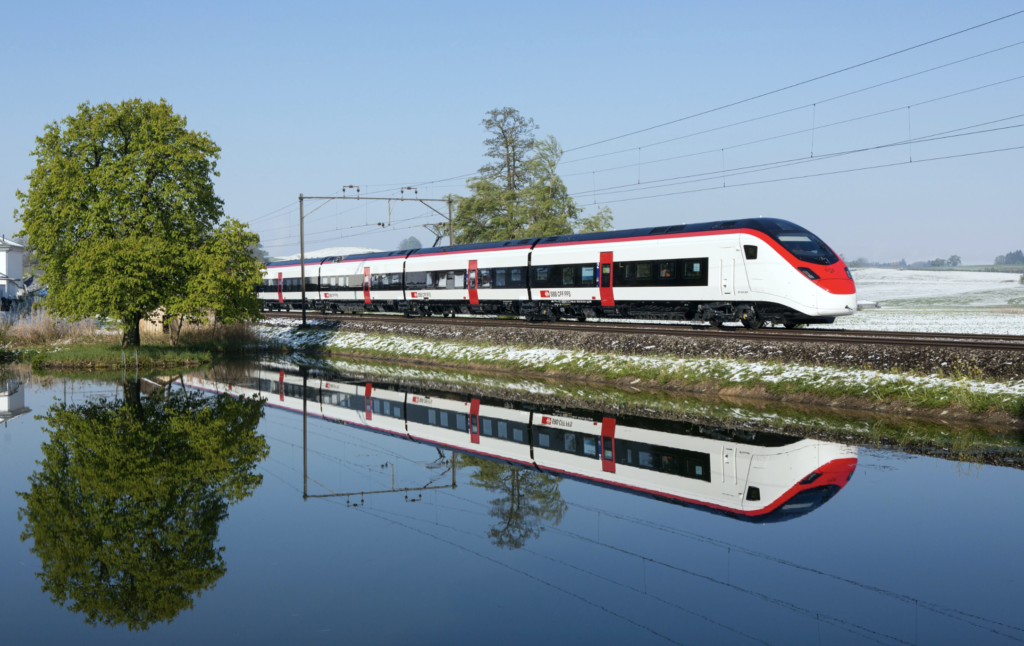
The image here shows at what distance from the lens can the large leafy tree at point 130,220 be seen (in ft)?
88.1

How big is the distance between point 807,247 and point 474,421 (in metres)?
11.3

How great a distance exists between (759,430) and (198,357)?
21764 millimetres

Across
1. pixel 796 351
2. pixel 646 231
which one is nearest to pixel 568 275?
pixel 646 231

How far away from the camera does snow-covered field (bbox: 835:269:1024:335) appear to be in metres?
32.9

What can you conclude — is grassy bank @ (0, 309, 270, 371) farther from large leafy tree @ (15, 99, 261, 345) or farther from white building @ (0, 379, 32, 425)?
white building @ (0, 379, 32, 425)

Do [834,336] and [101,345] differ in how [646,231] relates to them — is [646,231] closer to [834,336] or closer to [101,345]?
[834,336]

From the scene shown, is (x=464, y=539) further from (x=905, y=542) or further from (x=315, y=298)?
(x=315, y=298)

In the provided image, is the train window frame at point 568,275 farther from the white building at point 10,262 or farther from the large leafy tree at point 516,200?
the white building at point 10,262

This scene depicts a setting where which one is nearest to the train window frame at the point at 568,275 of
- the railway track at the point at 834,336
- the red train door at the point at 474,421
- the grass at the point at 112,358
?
the railway track at the point at 834,336

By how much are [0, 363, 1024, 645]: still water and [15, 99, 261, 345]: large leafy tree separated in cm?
1308

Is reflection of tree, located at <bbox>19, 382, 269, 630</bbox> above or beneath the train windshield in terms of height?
beneath

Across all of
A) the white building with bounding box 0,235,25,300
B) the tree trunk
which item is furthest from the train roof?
the white building with bounding box 0,235,25,300

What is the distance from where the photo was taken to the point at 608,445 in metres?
13.4

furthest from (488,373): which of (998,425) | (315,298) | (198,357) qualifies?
(315,298)
